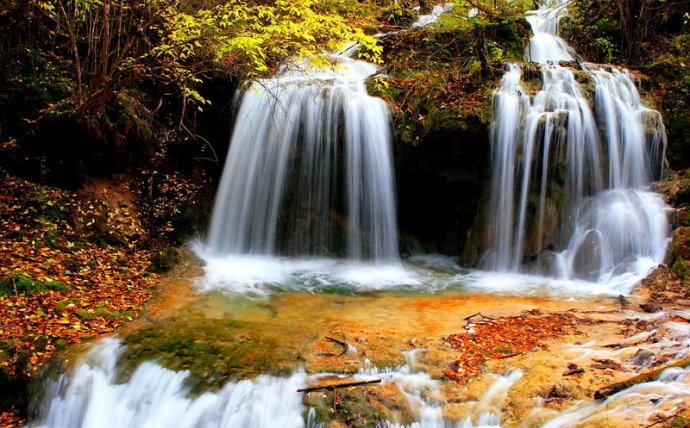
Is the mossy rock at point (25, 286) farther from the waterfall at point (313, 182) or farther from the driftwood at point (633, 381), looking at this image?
the driftwood at point (633, 381)

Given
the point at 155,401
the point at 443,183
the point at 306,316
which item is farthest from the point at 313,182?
the point at 155,401

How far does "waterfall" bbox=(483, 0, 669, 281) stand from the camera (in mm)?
7988

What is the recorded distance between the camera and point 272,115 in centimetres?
924

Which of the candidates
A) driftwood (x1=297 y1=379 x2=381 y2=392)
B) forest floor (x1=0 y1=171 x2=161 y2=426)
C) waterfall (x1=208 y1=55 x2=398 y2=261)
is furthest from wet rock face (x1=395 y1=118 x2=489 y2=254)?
driftwood (x1=297 y1=379 x2=381 y2=392)

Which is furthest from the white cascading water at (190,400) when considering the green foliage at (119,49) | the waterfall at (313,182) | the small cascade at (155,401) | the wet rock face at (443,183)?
the wet rock face at (443,183)

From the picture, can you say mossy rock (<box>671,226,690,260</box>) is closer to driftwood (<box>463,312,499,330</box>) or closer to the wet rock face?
the wet rock face

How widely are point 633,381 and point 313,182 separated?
6.99 m

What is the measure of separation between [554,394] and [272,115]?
24.3 feet

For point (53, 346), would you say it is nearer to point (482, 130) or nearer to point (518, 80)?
point (482, 130)

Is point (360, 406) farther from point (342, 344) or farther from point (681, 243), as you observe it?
point (681, 243)

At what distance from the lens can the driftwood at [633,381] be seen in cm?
329

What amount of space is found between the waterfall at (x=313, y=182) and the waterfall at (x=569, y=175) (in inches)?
90.8

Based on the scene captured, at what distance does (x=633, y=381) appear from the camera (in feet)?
10.9

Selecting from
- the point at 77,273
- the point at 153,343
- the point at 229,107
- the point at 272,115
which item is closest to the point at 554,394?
the point at 153,343
